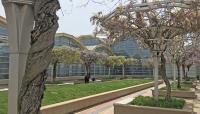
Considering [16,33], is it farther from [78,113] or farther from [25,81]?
[78,113]

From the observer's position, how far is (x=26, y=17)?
3918 millimetres

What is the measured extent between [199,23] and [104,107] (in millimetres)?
5871

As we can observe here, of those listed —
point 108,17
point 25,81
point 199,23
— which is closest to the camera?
point 25,81

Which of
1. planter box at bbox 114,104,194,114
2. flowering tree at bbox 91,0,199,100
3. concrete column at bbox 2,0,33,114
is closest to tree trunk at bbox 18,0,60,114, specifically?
concrete column at bbox 2,0,33,114

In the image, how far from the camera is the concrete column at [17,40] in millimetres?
3801

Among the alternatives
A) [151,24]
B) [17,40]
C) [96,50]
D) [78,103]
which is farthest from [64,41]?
[17,40]

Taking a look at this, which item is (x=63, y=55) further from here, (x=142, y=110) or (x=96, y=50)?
(x=142, y=110)

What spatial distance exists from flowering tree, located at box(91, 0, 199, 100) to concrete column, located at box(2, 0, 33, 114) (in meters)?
7.83

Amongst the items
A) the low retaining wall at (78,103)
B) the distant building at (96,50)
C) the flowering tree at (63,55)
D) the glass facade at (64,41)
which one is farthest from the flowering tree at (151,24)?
the glass facade at (64,41)

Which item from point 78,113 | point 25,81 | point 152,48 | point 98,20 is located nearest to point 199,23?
point 152,48

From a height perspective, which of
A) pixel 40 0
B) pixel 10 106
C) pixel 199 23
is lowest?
pixel 10 106

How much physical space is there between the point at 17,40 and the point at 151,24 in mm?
9403

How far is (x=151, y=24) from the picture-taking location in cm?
1283

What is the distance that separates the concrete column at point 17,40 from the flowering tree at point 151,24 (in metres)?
7.83
